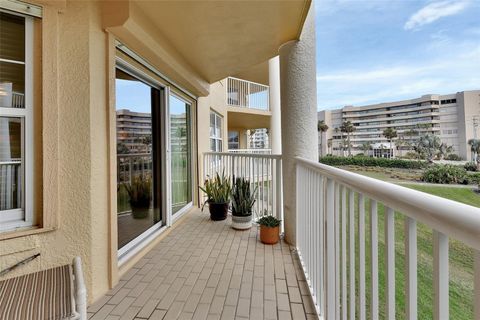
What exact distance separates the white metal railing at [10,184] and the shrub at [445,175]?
8.65 feet

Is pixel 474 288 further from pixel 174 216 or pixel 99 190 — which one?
pixel 174 216

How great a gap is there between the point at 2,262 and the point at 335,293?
2.20 metres

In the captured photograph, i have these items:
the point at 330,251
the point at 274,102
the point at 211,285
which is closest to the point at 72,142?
the point at 211,285

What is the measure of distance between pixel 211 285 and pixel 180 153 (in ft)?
8.47

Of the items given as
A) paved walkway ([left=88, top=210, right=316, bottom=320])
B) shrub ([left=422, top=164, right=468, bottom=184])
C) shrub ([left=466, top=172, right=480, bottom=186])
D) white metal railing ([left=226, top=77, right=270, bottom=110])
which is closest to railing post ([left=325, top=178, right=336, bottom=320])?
paved walkway ([left=88, top=210, right=316, bottom=320])

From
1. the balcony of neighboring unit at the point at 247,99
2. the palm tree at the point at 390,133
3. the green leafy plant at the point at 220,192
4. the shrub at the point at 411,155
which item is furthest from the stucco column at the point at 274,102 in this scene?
the shrub at the point at 411,155

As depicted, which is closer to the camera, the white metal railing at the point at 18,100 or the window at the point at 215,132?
the white metal railing at the point at 18,100

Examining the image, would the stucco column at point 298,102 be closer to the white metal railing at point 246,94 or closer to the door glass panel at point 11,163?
the door glass panel at point 11,163

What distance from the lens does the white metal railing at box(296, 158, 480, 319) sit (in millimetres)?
548

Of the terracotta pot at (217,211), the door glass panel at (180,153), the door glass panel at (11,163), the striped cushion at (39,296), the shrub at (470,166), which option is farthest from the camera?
the terracotta pot at (217,211)

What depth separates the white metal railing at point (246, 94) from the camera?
10555 millimetres

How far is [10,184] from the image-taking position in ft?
5.96

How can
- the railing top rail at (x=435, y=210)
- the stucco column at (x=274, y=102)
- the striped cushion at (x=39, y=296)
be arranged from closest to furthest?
1. the railing top rail at (x=435, y=210)
2. the striped cushion at (x=39, y=296)
3. the stucco column at (x=274, y=102)

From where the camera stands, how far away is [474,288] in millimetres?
501
